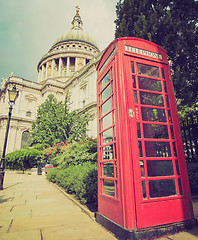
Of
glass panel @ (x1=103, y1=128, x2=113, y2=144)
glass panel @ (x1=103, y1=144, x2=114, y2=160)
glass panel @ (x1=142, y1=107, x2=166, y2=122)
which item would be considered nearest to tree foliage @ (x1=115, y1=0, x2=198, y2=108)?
glass panel @ (x1=142, y1=107, x2=166, y2=122)

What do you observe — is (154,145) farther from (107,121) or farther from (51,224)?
(51,224)

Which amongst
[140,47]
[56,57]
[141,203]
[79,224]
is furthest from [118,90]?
[56,57]

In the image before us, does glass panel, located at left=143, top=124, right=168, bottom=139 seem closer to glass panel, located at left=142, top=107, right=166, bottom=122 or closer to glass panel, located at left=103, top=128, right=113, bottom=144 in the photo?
glass panel, located at left=142, top=107, right=166, bottom=122

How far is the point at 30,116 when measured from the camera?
35344mm

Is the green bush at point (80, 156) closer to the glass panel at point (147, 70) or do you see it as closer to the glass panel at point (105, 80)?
the glass panel at point (105, 80)

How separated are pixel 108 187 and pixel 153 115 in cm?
150

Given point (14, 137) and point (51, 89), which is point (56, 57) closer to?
point (51, 89)

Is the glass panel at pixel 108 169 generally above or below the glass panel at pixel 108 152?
below

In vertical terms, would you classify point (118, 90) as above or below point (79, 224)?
above

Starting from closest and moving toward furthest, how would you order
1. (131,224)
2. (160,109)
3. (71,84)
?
1. (131,224)
2. (160,109)
3. (71,84)

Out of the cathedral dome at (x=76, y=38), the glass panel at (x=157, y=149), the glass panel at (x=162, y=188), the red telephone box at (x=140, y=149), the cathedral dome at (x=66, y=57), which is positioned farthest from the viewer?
the cathedral dome at (x=76, y=38)

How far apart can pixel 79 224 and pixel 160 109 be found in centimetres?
257

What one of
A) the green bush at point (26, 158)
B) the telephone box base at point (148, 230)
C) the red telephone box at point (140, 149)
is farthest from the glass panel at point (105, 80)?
the green bush at point (26, 158)

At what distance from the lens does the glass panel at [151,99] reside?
2.95m
